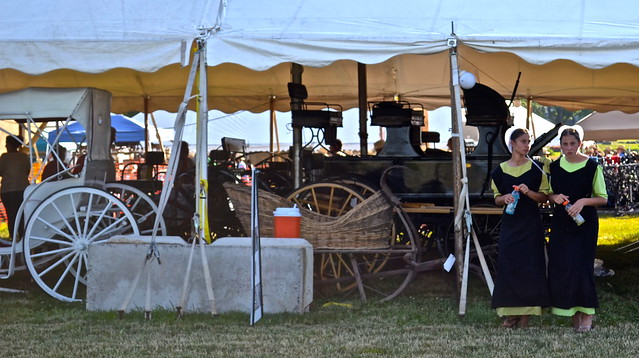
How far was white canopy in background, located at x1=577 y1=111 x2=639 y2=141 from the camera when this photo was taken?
71.3ft

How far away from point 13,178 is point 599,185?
6691 millimetres

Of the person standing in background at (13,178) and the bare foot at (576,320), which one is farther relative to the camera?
the person standing in background at (13,178)

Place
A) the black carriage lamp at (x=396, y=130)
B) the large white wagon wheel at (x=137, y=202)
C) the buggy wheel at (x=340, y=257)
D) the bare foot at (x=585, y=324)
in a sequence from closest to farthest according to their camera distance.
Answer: the bare foot at (x=585, y=324), the buggy wheel at (x=340, y=257), the large white wagon wheel at (x=137, y=202), the black carriage lamp at (x=396, y=130)

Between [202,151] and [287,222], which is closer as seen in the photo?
[202,151]

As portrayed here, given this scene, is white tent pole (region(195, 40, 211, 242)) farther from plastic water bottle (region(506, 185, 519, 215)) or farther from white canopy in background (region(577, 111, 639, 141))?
white canopy in background (region(577, 111, 639, 141))

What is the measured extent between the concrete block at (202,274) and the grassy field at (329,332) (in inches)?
5.7

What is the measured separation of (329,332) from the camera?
626 cm

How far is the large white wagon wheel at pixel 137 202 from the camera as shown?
8.49 m

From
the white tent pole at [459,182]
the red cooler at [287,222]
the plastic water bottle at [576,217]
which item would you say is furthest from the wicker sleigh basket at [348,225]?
the plastic water bottle at [576,217]

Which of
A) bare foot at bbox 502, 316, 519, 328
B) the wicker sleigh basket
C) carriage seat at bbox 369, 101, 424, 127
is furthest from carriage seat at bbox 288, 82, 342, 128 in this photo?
bare foot at bbox 502, 316, 519, 328

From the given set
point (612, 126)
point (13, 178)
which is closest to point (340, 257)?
point (13, 178)

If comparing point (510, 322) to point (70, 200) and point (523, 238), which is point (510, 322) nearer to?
point (523, 238)

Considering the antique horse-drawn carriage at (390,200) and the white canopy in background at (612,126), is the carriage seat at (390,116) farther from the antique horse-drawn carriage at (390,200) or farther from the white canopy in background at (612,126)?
the white canopy in background at (612,126)

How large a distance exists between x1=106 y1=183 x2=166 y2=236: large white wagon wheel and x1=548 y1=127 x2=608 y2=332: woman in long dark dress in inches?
150
